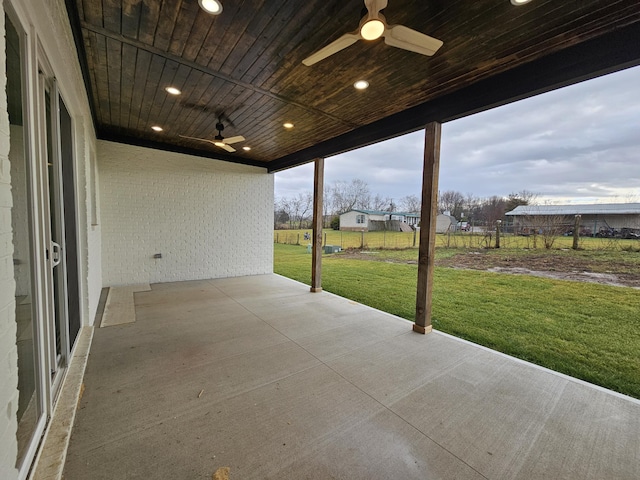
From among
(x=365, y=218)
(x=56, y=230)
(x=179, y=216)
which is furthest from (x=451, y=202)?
(x=56, y=230)

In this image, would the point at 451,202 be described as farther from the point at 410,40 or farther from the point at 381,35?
the point at 381,35

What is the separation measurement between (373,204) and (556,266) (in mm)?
18147

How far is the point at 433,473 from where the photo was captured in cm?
142

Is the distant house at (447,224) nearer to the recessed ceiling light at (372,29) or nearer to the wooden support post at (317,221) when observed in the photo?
the wooden support post at (317,221)

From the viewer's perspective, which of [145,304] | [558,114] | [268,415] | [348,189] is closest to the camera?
[268,415]

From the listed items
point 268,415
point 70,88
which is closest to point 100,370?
point 268,415

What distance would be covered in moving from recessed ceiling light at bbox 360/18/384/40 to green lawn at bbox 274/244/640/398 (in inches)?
130

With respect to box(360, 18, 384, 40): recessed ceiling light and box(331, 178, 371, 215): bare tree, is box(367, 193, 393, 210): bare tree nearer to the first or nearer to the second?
box(331, 178, 371, 215): bare tree

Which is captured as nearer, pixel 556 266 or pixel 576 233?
pixel 556 266

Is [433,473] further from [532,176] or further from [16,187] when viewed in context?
[532,176]

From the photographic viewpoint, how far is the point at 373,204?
24.1m

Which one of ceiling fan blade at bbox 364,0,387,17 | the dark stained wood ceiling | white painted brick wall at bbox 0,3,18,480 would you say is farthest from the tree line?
white painted brick wall at bbox 0,3,18,480

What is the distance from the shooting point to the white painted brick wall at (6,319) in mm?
977

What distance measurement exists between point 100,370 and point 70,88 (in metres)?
2.62
